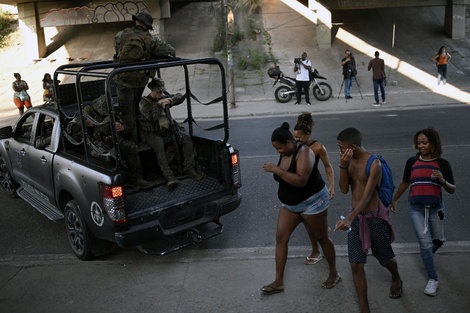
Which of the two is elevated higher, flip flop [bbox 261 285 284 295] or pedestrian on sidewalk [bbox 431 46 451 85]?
pedestrian on sidewalk [bbox 431 46 451 85]

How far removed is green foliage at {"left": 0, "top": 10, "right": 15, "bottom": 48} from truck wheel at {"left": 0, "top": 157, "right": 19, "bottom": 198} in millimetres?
20347

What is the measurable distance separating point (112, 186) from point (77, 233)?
Result: 3.70 feet

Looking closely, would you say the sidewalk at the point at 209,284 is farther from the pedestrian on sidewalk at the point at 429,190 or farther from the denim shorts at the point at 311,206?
the denim shorts at the point at 311,206

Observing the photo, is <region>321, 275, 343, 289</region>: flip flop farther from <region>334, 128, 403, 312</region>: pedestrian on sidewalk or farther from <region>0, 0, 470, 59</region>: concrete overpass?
<region>0, 0, 470, 59</region>: concrete overpass

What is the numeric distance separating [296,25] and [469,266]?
20.4 m

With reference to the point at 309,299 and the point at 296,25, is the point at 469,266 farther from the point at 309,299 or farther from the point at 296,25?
the point at 296,25

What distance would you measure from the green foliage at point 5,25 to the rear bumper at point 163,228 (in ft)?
78.9

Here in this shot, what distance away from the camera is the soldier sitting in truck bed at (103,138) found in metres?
5.27

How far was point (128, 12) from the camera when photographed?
22859 mm

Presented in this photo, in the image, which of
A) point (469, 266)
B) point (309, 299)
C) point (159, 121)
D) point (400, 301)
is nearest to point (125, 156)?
point (159, 121)

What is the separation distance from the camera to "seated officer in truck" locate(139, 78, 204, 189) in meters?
5.50

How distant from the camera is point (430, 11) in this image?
25484mm

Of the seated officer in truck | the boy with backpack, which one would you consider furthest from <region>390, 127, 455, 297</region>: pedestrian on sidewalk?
the boy with backpack

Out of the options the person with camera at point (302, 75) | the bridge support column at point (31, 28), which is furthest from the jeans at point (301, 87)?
the bridge support column at point (31, 28)
